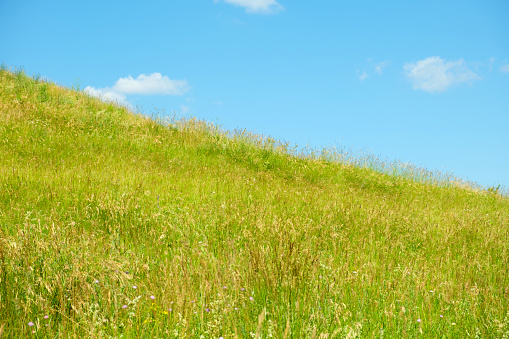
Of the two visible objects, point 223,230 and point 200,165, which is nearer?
point 223,230

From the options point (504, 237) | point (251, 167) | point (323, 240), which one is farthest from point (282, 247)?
point (251, 167)

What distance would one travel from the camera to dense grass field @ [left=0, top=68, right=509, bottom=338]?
2.43m

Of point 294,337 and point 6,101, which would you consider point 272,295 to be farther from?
point 6,101

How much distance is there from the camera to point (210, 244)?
3.97 meters

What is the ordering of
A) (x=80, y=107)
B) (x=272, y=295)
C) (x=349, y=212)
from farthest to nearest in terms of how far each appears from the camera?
(x=80, y=107) < (x=349, y=212) < (x=272, y=295)

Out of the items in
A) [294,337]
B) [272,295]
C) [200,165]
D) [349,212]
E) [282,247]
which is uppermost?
[200,165]

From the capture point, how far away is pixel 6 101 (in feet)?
37.5

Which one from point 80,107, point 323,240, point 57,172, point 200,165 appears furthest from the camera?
point 80,107

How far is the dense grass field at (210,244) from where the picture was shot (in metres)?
2.43

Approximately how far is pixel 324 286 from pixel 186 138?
9799mm

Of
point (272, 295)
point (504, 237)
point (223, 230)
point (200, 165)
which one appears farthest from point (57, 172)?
point (504, 237)

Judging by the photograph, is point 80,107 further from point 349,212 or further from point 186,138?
point 349,212

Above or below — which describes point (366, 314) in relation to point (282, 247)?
below

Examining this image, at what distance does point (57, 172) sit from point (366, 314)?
6203 millimetres
